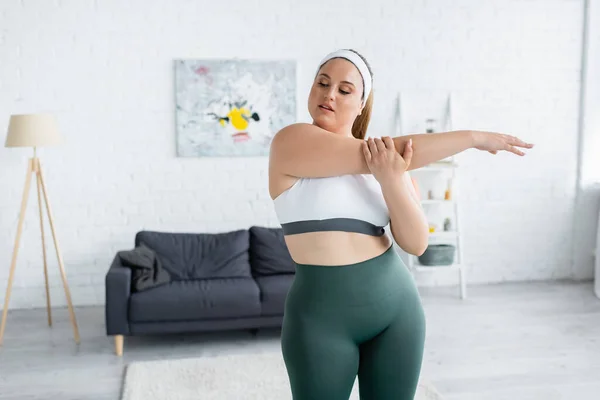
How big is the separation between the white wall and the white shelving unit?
147 millimetres

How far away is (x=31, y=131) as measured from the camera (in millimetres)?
4207

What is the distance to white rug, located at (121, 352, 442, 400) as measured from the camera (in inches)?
134

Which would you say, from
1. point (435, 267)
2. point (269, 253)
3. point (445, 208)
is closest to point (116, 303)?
point (269, 253)

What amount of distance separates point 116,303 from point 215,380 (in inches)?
33.8

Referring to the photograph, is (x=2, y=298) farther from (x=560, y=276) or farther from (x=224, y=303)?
(x=560, y=276)

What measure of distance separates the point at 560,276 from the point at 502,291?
2.46 ft

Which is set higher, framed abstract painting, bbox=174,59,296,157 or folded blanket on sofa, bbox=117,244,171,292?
framed abstract painting, bbox=174,59,296,157

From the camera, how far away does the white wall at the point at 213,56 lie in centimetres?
489

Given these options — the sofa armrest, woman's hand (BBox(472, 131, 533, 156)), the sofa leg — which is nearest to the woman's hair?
woman's hand (BBox(472, 131, 533, 156))

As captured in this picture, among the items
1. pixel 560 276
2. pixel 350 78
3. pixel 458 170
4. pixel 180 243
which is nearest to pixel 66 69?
pixel 180 243

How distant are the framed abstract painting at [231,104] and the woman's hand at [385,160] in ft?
12.0

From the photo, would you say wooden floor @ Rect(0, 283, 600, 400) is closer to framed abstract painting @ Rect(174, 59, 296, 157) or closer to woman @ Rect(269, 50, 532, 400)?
framed abstract painting @ Rect(174, 59, 296, 157)

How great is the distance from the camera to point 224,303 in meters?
4.14

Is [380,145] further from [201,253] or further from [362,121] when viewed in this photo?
[201,253]
